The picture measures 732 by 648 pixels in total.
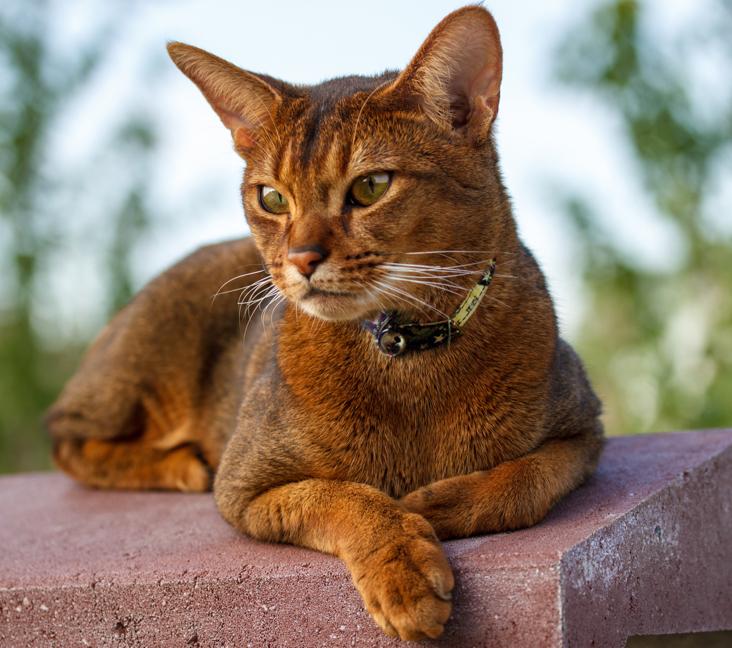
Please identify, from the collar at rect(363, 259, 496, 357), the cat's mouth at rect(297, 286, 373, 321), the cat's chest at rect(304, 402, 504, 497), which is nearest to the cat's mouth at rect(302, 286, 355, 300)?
the cat's mouth at rect(297, 286, 373, 321)

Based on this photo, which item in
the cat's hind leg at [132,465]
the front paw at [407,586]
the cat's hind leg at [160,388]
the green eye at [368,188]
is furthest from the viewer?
the cat's hind leg at [160,388]

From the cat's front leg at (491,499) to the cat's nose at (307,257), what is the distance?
0.60 m

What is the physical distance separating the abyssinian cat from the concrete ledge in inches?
4.3

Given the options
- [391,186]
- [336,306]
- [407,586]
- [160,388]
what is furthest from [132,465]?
[407,586]

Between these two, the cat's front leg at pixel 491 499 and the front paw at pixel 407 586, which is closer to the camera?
the front paw at pixel 407 586

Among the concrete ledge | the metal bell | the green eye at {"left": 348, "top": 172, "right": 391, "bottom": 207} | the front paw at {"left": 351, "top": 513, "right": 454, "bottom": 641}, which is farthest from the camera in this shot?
the metal bell

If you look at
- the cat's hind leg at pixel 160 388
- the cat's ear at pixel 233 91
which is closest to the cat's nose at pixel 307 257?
the cat's ear at pixel 233 91

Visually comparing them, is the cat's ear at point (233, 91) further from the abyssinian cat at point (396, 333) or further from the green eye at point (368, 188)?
the green eye at point (368, 188)

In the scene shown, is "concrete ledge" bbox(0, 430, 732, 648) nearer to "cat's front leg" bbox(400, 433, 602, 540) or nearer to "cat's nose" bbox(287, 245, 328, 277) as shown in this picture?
"cat's front leg" bbox(400, 433, 602, 540)

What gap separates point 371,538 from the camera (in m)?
2.21

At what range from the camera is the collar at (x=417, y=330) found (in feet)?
8.30

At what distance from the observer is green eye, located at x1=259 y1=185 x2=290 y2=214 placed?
2.57 metres

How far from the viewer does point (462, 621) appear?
215 centimetres

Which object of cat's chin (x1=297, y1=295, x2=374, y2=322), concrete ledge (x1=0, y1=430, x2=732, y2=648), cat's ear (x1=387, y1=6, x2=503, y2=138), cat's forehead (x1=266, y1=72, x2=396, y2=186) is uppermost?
cat's ear (x1=387, y1=6, x2=503, y2=138)
